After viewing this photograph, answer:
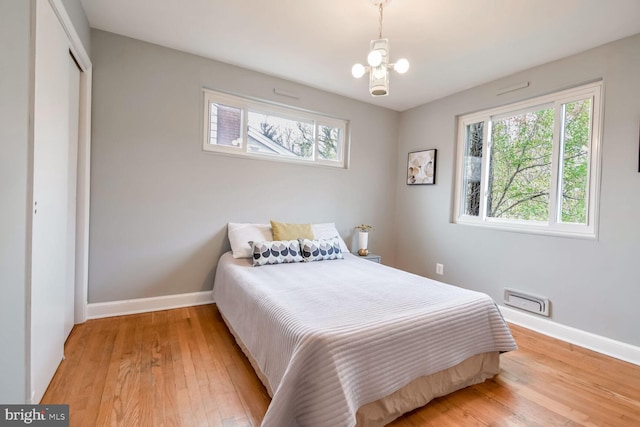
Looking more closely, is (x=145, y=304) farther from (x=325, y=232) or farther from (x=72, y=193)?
(x=325, y=232)

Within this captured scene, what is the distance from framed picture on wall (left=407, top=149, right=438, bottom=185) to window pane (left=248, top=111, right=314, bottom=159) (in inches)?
56.3

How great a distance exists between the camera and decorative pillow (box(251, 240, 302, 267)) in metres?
2.57

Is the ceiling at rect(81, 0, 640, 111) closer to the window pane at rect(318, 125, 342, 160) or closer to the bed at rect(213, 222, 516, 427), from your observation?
the window pane at rect(318, 125, 342, 160)

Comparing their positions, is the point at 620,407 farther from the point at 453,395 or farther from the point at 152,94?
the point at 152,94

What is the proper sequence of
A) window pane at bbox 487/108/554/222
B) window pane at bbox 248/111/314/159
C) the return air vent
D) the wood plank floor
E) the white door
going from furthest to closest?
window pane at bbox 248/111/314/159 < window pane at bbox 487/108/554/222 < the return air vent < the white door < the wood plank floor

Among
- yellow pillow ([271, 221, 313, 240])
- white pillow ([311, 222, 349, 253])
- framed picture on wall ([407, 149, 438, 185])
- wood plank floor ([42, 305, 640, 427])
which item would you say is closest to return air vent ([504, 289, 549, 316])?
wood plank floor ([42, 305, 640, 427])

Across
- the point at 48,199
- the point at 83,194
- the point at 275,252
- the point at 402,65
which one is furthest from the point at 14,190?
the point at 402,65

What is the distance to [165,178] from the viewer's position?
272 centimetres

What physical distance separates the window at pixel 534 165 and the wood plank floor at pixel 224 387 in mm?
1178

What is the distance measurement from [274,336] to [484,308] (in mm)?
1314

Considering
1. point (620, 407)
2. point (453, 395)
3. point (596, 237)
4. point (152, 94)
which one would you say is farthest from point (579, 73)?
point (152, 94)

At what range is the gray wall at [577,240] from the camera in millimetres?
2188

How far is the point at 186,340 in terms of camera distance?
2.20 metres

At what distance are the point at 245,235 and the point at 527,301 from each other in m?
2.80
